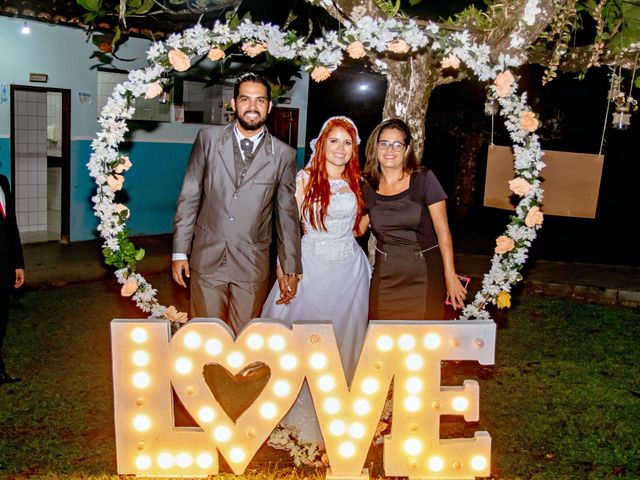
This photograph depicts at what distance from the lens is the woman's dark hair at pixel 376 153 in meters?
4.83

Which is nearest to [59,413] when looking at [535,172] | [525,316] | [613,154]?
[535,172]

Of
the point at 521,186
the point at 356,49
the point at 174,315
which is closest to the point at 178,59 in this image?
the point at 356,49

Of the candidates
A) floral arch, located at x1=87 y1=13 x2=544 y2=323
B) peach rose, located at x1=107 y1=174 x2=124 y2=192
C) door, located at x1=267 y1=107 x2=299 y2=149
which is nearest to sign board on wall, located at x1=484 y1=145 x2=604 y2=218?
floral arch, located at x1=87 y1=13 x2=544 y2=323

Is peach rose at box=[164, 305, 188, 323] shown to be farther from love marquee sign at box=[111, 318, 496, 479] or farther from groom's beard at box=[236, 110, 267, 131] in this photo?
groom's beard at box=[236, 110, 267, 131]

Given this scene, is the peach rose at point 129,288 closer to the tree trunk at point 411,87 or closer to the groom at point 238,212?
the groom at point 238,212

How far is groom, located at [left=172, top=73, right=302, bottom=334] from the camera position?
15.3 feet

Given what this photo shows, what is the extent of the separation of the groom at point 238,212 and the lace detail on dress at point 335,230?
21 cm

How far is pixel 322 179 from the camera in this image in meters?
4.92

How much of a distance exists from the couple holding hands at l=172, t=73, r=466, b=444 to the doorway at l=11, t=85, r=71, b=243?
686cm

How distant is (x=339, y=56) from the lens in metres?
4.73

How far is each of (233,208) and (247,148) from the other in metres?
0.42

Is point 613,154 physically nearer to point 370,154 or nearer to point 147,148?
point 147,148

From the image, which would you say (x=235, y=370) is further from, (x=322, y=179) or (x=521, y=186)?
(x=521, y=186)

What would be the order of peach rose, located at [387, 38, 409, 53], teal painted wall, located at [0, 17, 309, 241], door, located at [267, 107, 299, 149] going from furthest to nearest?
1. door, located at [267, 107, 299, 149]
2. teal painted wall, located at [0, 17, 309, 241]
3. peach rose, located at [387, 38, 409, 53]
